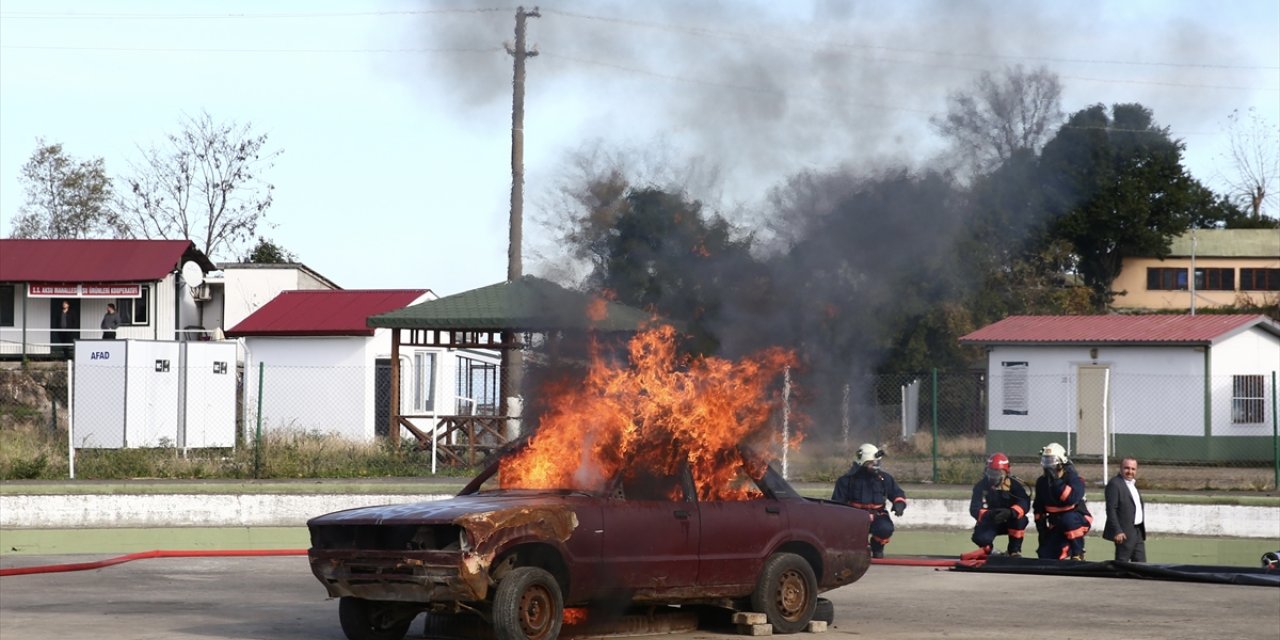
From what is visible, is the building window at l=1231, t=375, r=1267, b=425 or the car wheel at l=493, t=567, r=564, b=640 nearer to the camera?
the car wheel at l=493, t=567, r=564, b=640

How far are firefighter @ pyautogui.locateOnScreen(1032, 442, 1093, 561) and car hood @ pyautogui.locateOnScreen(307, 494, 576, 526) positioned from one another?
300 inches

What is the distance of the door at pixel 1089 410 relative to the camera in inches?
1242

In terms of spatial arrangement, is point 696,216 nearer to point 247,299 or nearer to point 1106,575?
point 1106,575

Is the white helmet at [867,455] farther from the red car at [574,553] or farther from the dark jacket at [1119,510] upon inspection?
the red car at [574,553]

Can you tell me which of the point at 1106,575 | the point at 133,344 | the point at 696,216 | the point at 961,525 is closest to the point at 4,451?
the point at 133,344

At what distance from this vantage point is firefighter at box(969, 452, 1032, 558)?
16578 millimetres

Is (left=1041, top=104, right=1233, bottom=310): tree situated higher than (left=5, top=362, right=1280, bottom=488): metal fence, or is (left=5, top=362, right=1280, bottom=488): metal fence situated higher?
(left=1041, top=104, right=1233, bottom=310): tree

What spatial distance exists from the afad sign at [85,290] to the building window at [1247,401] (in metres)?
30.8

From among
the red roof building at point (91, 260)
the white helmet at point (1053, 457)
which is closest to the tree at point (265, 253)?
the red roof building at point (91, 260)

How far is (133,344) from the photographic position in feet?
84.0

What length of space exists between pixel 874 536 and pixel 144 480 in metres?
10.0

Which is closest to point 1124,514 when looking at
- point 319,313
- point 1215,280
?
point 319,313

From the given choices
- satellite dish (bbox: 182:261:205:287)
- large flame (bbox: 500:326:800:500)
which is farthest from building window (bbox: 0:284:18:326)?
large flame (bbox: 500:326:800:500)

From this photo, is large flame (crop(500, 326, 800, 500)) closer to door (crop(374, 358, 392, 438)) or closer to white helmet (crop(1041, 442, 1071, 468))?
white helmet (crop(1041, 442, 1071, 468))
